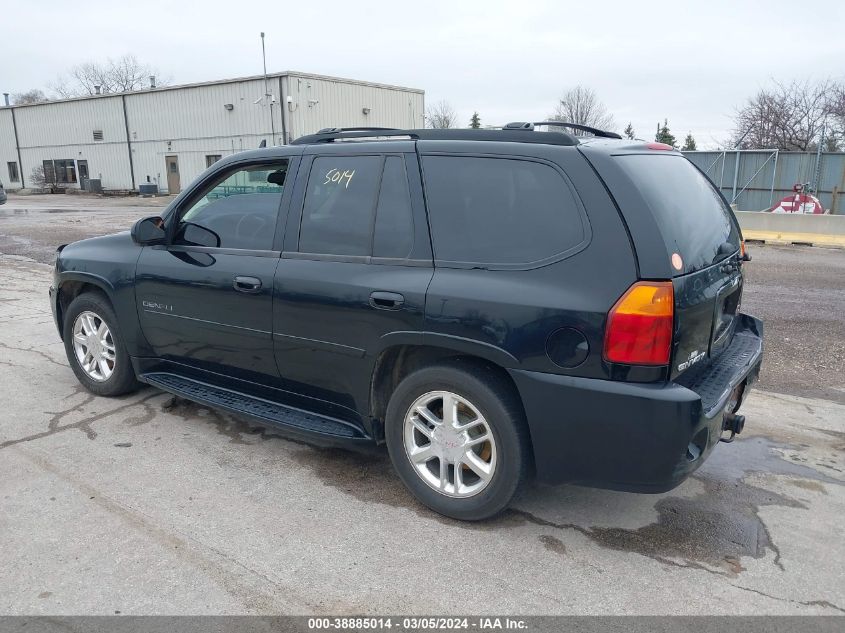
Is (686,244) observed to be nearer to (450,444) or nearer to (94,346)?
(450,444)

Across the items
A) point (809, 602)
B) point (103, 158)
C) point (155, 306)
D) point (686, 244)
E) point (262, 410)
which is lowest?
point (809, 602)

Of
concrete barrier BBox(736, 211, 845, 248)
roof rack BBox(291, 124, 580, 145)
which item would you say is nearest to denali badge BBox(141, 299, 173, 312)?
roof rack BBox(291, 124, 580, 145)

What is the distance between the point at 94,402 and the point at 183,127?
3457 centimetres

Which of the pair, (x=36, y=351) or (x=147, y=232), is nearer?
(x=147, y=232)

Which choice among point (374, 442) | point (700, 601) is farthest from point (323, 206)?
point (700, 601)

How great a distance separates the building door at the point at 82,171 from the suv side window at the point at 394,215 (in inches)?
1734

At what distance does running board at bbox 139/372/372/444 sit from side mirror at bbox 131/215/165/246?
91 centimetres

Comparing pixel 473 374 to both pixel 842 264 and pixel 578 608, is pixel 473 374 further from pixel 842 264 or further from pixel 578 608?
pixel 842 264

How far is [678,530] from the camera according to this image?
324 centimetres

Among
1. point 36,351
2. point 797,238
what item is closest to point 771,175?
point 797,238

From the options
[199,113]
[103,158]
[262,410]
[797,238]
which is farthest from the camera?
[103,158]

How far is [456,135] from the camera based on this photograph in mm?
3443

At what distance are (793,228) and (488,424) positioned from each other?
15.2m

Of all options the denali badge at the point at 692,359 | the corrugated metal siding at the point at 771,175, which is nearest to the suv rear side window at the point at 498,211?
the denali badge at the point at 692,359
